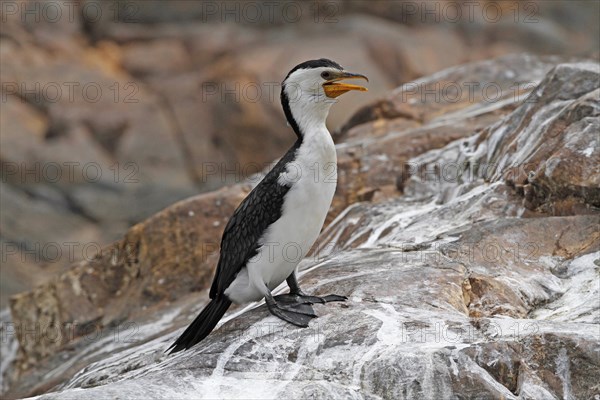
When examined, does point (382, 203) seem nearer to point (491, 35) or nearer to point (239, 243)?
point (239, 243)

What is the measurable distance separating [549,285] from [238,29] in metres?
16.7

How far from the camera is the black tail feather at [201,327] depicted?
6008mm

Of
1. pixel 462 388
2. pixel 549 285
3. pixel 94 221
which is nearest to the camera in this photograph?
Answer: pixel 462 388

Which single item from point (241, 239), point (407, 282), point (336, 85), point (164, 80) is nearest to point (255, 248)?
point (241, 239)

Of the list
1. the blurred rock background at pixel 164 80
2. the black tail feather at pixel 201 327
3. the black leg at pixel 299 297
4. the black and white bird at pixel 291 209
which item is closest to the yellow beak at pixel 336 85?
the black and white bird at pixel 291 209

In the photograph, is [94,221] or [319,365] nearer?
[319,365]

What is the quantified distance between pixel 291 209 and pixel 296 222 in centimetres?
10

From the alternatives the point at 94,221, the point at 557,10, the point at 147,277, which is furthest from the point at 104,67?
the point at 147,277

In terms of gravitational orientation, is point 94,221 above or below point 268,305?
below

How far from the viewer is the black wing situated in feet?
19.8

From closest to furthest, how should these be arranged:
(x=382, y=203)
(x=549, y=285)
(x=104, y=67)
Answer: (x=549, y=285)
(x=382, y=203)
(x=104, y=67)

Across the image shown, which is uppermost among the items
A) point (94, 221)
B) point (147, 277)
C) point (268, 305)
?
point (268, 305)

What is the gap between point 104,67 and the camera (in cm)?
2144

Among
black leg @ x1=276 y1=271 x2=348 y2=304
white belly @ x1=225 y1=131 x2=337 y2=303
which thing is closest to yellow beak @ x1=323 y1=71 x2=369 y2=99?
white belly @ x1=225 y1=131 x2=337 y2=303
